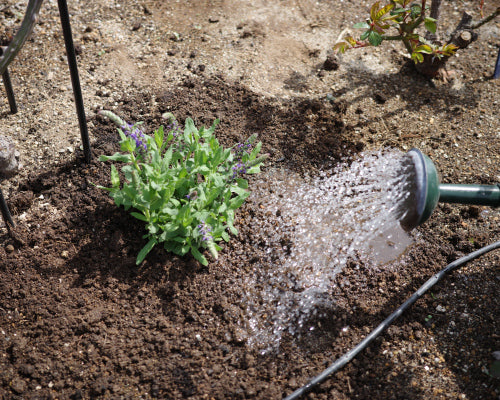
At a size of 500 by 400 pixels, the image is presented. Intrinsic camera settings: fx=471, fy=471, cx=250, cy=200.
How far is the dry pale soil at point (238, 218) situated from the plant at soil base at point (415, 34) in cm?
25

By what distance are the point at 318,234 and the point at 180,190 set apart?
0.93 meters

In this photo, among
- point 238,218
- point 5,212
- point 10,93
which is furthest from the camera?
point 10,93

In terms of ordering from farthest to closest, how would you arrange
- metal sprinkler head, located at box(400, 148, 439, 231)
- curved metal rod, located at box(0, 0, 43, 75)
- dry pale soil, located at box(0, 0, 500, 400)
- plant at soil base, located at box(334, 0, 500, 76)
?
plant at soil base, located at box(334, 0, 500, 76) → dry pale soil, located at box(0, 0, 500, 400) → curved metal rod, located at box(0, 0, 43, 75) → metal sprinkler head, located at box(400, 148, 439, 231)

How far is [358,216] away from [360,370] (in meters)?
1.03

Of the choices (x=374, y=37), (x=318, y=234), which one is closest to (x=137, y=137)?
(x=318, y=234)

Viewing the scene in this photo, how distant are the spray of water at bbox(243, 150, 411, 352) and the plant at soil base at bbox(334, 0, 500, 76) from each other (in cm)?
81

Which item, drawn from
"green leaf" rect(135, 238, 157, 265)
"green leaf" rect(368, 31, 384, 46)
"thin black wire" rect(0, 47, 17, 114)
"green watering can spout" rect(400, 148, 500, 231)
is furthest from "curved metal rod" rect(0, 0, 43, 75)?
"green leaf" rect(368, 31, 384, 46)

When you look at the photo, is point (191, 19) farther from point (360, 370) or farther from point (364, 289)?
point (360, 370)

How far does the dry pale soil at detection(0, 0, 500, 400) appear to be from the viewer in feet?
7.94

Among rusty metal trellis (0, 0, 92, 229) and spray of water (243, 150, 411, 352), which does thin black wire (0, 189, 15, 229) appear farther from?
spray of water (243, 150, 411, 352)

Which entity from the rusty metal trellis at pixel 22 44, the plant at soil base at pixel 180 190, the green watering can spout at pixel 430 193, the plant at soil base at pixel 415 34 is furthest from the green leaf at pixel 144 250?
the plant at soil base at pixel 415 34

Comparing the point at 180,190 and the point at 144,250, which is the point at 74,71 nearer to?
the point at 180,190

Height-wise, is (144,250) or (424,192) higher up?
(424,192)

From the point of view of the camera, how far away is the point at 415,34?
3381 millimetres
